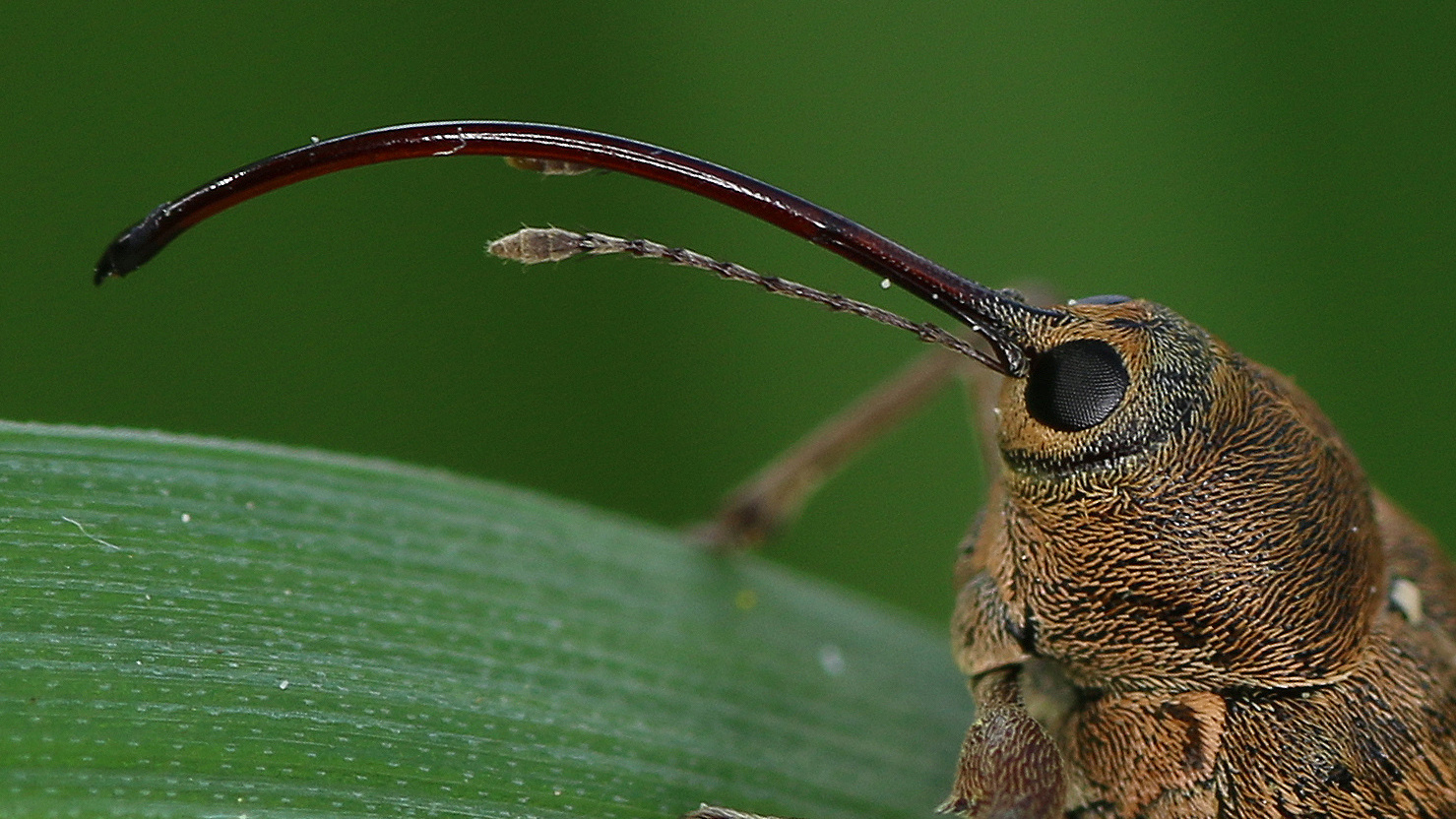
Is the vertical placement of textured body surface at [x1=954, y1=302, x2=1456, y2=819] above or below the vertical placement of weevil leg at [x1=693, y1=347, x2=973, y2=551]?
below

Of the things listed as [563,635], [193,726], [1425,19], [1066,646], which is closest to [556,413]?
[563,635]

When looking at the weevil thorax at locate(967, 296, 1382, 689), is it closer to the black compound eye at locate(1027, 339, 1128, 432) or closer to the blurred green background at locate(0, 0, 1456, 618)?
the black compound eye at locate(1027, 339, 1128, 432)

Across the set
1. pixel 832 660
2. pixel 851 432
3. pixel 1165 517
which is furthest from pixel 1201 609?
pixel 851 432

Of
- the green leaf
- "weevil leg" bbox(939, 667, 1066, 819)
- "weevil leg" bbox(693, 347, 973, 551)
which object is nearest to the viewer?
the green leaf

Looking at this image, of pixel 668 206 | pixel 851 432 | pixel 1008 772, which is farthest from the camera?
pixel 668 206

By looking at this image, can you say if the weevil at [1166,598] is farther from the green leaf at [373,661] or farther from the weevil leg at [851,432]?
the weevil leg at [851,432]

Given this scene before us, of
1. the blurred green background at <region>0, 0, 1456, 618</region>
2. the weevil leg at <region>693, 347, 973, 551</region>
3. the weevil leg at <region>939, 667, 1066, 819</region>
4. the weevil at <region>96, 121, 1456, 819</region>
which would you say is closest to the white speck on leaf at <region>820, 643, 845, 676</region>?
the weevil at <region>96, 121, 1456, 819</region>

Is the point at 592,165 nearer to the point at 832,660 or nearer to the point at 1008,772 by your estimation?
the point at 1008,772
